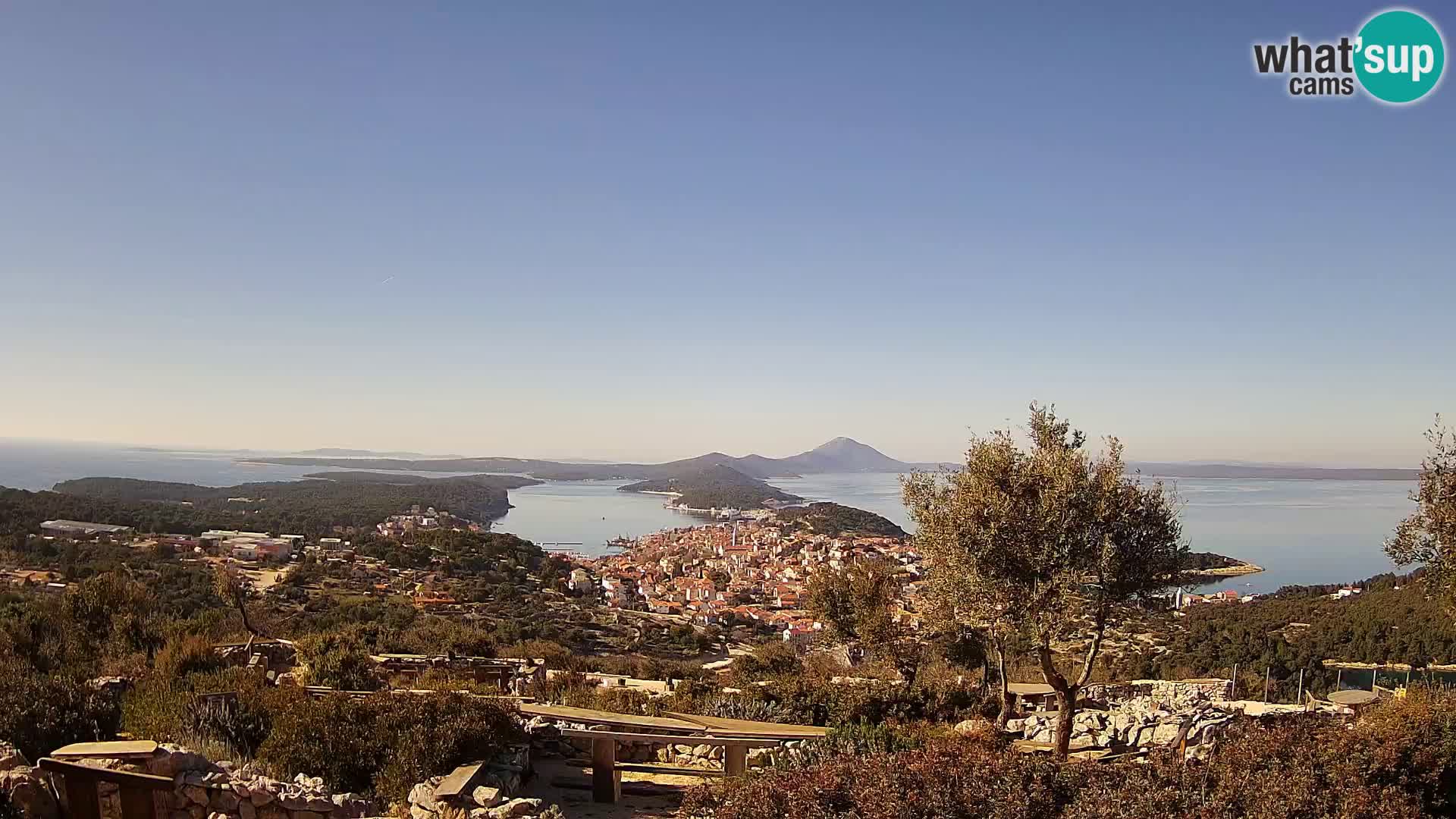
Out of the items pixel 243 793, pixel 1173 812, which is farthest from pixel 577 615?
pixel 1173 812

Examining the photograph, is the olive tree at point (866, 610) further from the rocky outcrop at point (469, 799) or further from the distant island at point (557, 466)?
the distant island at point (557, 466)

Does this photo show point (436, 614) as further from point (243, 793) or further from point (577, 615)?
point (243, 793)

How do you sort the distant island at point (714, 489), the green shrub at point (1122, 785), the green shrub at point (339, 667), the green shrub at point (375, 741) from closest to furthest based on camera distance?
the green shrub at point (1122, 785)
the green shrub at point (375, 741)
the green shrub at point (339, 667)
the distant island at point (714, 489)

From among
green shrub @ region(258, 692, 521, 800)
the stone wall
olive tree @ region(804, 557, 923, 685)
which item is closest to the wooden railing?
green shrub @ region(258, 692, 521, 800)

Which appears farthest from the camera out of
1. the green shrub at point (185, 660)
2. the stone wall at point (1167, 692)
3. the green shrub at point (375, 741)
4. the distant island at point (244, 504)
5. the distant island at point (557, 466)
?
the distant island at point (557, 466)

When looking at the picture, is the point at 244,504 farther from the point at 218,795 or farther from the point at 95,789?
the point at 95,789

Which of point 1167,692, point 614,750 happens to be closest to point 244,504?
point 614,750

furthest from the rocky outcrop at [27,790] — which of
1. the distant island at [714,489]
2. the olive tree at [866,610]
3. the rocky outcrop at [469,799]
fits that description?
the distant island at [714,489]

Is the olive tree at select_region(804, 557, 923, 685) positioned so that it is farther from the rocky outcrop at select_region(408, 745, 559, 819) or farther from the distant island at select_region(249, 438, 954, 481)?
the distant island at select_region(249, 438, 954, 481)
